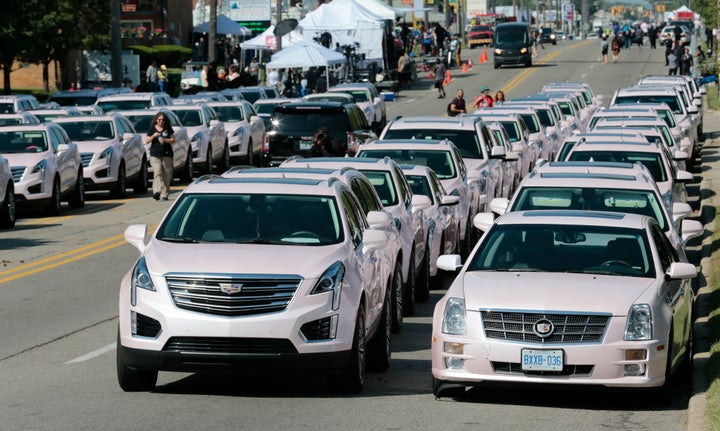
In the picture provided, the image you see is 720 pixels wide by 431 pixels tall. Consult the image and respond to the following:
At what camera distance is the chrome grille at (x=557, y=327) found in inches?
418

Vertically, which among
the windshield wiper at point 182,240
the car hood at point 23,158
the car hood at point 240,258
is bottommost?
the car hood at point 23,158

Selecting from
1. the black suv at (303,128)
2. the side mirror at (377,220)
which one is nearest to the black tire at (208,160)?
the black suv at (303,128)

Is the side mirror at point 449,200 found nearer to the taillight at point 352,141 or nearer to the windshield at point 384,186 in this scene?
the windshield at point 384,186

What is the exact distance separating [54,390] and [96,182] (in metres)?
19.9

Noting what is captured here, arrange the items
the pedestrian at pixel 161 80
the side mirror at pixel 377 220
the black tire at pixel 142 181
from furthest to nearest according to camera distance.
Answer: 1. the pedestrian at pixel 161 80
2. the black tire at pixel 142 181
3. the side mirror at pixel 377 220

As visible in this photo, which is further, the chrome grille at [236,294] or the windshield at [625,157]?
the windshield at [625,157]

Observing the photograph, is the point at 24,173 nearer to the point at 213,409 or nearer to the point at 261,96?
the point at 213,409

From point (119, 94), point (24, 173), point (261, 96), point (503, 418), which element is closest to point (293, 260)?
point (503, 418)

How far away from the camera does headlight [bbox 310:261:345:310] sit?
36.1 ft

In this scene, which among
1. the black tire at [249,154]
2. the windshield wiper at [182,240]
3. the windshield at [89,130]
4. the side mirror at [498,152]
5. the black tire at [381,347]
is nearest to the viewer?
the windshield wiper at [182,240]

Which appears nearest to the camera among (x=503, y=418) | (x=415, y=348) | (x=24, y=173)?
(x=503, y=418)

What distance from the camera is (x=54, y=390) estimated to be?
37.8 ft

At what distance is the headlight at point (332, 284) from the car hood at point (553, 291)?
92 cm

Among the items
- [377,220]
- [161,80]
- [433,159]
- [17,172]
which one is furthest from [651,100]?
[161,80]
